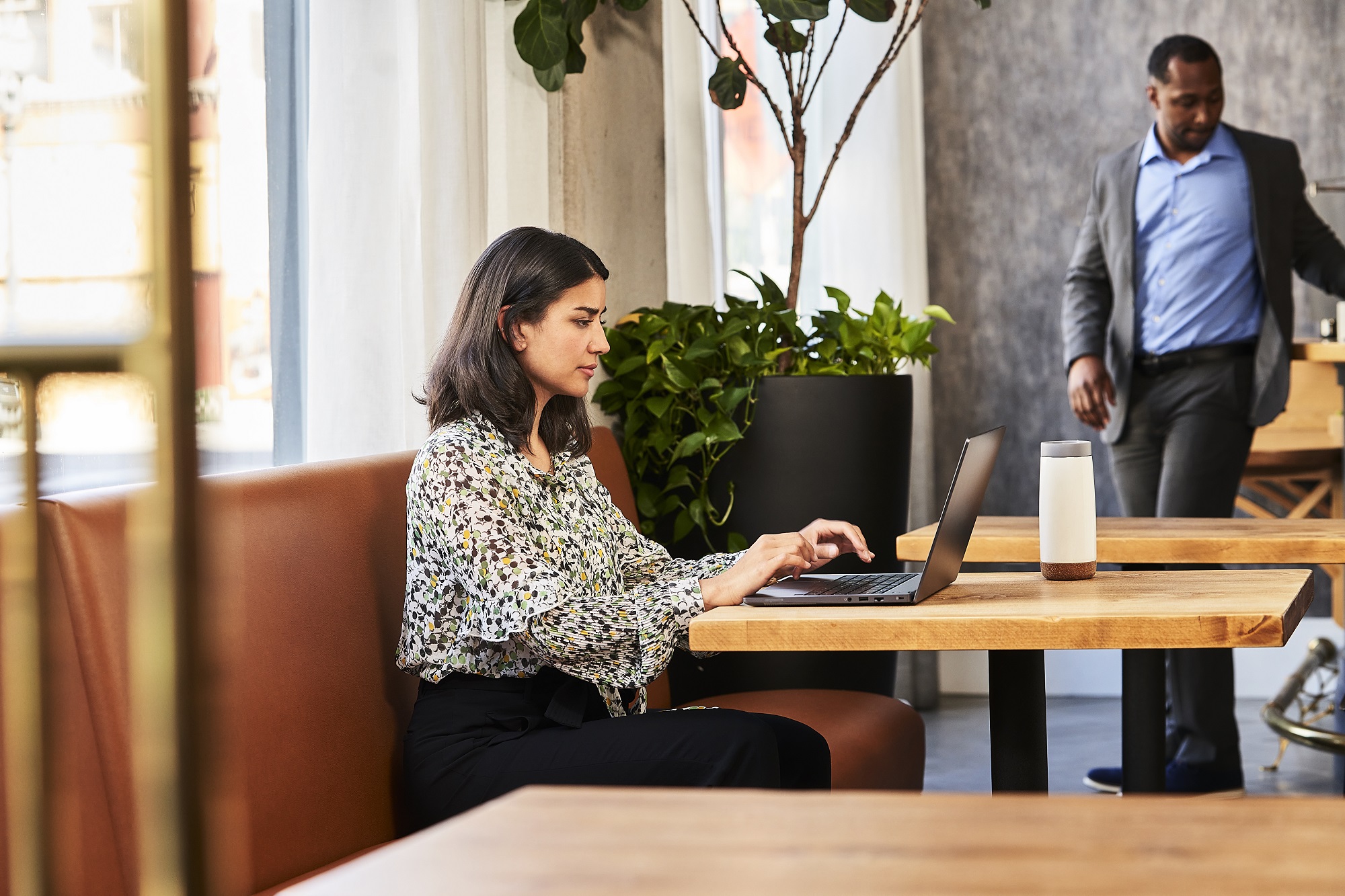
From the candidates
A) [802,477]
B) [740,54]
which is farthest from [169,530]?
[740,54]

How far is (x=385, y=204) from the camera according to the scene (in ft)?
8.44

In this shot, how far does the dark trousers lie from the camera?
3.42m

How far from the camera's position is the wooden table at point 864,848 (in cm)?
61

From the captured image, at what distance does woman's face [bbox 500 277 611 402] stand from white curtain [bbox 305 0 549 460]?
1.61 feet

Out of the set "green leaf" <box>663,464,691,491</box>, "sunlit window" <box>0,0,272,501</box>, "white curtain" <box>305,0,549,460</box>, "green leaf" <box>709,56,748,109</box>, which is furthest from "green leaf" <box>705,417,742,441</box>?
"sunlit window" <box>0,0,272,501</box>

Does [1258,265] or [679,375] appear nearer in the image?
[679,375]

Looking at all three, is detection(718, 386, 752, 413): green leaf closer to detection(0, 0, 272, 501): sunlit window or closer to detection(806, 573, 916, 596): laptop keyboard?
detection(806, 573, 916, 596): laptop keyboard

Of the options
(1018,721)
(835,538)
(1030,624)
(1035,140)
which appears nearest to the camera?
(1030,624)

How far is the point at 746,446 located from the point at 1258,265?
1503mm

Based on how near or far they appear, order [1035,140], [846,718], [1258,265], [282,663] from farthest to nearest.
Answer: [1035,140]
[1258,265]
[846,718]
[282,663]

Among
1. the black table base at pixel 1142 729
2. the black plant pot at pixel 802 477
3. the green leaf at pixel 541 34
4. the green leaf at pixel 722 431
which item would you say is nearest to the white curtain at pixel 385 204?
A: the green leaf at pixel 541 34

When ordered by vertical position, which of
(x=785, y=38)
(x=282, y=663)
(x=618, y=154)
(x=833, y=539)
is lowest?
(x=282, y=663)

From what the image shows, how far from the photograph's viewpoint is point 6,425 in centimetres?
115

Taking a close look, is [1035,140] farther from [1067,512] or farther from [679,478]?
[1067,512]
